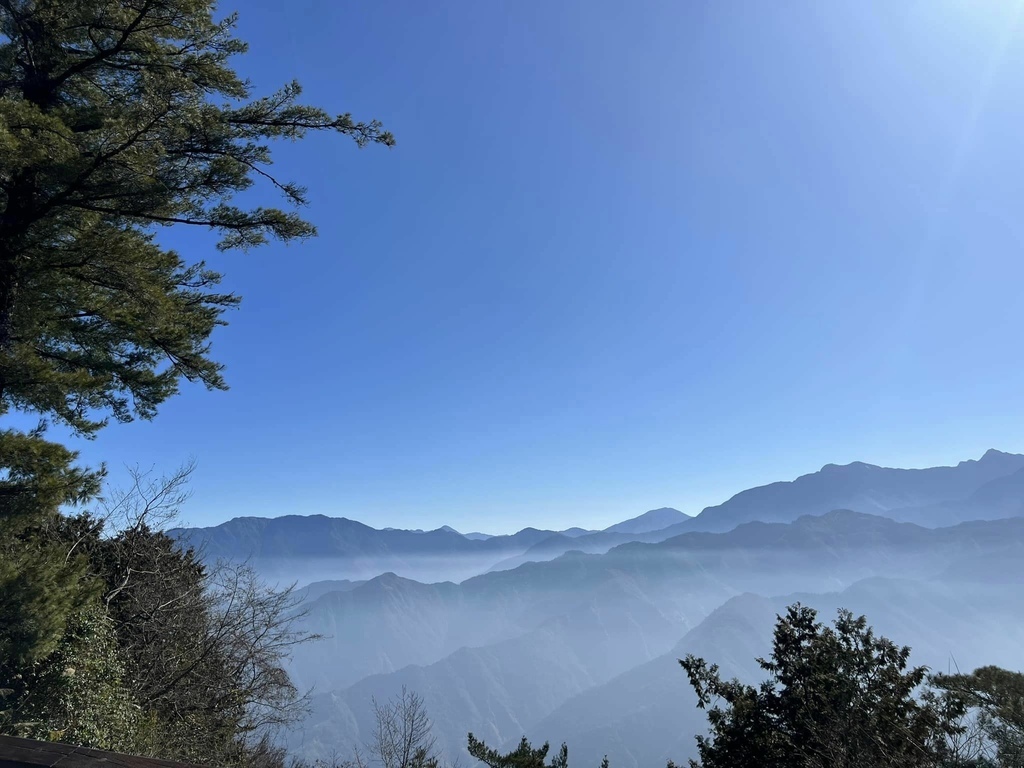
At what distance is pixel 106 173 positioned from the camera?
6.02m

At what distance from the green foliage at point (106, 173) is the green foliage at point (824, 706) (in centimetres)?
1125

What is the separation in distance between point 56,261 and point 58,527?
281 inches

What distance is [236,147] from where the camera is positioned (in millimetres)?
7070

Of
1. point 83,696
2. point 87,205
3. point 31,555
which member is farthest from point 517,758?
point 87,205

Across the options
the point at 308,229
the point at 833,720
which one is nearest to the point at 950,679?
the point at 833,720

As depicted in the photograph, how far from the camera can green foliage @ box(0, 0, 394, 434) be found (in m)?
5.87

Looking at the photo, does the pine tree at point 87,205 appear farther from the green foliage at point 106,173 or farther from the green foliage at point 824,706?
the green foliage at point 824,706

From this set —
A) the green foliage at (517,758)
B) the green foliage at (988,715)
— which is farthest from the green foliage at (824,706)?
the green foliage at (517,758)

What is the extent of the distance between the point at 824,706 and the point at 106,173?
13.8 metres

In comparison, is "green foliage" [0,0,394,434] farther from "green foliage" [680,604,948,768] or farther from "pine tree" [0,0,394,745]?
"green foliage" [680,604,948,768]

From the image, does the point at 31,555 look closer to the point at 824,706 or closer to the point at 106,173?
the point at 106,173

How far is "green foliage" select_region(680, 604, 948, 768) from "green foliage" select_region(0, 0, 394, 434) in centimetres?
1125

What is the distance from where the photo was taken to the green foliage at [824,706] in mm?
7699

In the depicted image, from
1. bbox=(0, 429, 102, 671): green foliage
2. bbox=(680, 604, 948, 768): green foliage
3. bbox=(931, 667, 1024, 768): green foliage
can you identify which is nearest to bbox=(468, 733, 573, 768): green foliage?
bbox=(680, 604, 948, 768): green foliage
